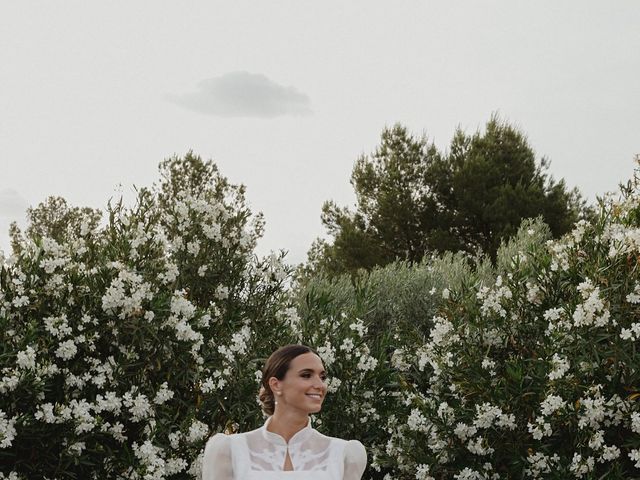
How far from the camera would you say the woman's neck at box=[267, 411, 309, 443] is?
11.9ft

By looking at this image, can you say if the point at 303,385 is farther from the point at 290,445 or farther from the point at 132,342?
the point at 132,342

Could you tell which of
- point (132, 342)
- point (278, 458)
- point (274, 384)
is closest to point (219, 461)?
point (278, 458)

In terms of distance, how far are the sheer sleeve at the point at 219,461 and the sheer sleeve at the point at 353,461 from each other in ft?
1.76

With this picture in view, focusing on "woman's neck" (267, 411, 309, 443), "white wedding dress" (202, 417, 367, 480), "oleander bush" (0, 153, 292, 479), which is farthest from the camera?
"oleander bush" (0, 153, 292, 479)

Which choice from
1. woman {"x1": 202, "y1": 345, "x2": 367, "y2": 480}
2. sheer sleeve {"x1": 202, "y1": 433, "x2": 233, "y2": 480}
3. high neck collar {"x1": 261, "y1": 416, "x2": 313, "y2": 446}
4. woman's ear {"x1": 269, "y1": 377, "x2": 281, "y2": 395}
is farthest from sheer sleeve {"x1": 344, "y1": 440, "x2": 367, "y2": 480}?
sheer sleeve {"x1": 202, "y1": 433, "x2": 233, "y2": 480}

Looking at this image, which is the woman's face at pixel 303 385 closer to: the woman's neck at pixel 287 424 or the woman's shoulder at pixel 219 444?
the woman's neck at pixel 287 424

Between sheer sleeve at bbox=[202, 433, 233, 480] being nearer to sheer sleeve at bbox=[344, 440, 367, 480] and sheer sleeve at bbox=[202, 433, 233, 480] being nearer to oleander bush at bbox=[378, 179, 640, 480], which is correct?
sheer sleeve at bbox=[344, 440, 367, 480]

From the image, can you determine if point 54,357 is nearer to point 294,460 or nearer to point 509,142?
point 294,460

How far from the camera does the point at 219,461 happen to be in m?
3.56

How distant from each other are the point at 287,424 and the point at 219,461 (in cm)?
35

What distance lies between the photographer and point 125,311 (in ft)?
24.9

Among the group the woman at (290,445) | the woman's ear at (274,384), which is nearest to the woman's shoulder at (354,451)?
the woman at (290,445)

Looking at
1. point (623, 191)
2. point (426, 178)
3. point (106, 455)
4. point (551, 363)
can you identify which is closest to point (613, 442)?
point (551, 363)

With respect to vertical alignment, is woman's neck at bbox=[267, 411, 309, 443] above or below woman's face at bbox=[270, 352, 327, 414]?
below
